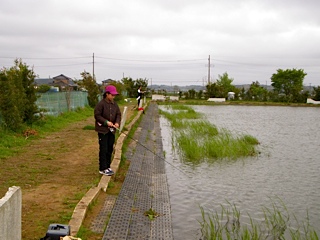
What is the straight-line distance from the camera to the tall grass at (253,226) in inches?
213

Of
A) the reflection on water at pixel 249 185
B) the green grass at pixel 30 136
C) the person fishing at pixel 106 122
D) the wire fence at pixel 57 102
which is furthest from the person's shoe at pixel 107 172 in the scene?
the wire fence at pixel 57 102

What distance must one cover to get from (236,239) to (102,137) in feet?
9.59

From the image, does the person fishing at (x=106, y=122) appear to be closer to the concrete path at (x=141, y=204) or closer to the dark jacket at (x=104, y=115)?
the dark jacket at (x=104, y=115)

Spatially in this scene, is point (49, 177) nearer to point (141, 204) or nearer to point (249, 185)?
point (141, 204)

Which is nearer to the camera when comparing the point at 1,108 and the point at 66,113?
the point at 1,108

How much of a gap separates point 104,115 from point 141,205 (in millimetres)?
1709

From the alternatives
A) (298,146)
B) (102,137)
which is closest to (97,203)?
(102,137)

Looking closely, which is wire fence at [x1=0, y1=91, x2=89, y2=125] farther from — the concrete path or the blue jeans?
the blue jeans

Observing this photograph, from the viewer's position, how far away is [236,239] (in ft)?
17.4

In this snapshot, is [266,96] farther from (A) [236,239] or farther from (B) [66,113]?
(A) [236,239]

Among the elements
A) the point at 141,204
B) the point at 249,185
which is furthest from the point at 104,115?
the point at 249,185

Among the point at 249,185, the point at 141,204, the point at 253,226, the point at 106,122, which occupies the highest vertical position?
the point at 106,122

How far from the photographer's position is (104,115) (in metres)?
7.07

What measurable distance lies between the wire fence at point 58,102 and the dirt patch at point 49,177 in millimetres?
4350
